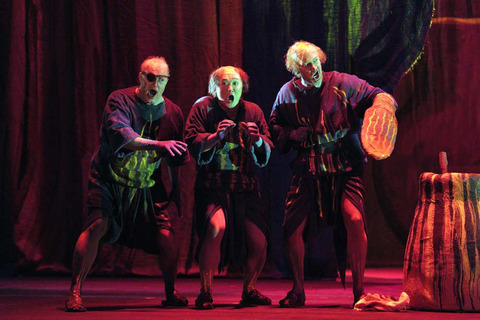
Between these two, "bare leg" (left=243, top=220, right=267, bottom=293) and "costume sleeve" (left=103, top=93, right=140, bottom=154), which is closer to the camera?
"costume sleeve" (left=103, top=93, right=140, bottom=154)

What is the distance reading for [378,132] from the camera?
3.60m

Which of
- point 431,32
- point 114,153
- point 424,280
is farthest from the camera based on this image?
point 431,32

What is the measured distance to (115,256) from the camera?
18.7 feet

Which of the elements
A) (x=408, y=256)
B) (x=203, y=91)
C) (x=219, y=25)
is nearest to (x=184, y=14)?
(x=219, y=25)

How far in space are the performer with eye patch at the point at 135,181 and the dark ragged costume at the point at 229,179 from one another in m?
0.17

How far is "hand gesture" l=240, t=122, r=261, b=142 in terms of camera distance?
12.4 ft

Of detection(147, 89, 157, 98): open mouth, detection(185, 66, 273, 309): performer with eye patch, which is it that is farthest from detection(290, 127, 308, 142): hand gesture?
detection(147, 89, 157, 98): open mouth

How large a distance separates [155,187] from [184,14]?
7.28 feet

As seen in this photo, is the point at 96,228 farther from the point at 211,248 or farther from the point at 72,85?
the point at 72,85

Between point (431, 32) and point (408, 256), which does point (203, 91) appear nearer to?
point (431, 32)

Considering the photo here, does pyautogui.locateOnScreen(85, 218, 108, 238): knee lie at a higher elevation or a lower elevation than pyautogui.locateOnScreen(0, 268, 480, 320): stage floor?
higher

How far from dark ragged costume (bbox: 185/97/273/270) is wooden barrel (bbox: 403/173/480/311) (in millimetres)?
924

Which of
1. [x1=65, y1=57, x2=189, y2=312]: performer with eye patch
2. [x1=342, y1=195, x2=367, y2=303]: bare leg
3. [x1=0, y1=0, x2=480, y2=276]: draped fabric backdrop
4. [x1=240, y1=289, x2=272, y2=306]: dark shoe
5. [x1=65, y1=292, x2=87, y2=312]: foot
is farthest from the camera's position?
[x1=0, y1=0, x2=480, y2=276]: draped fabric backdrop

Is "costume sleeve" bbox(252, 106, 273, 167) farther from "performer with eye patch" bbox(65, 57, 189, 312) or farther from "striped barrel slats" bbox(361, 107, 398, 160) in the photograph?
"striped barrel slats" bbox(361, 107, 398, 160)
